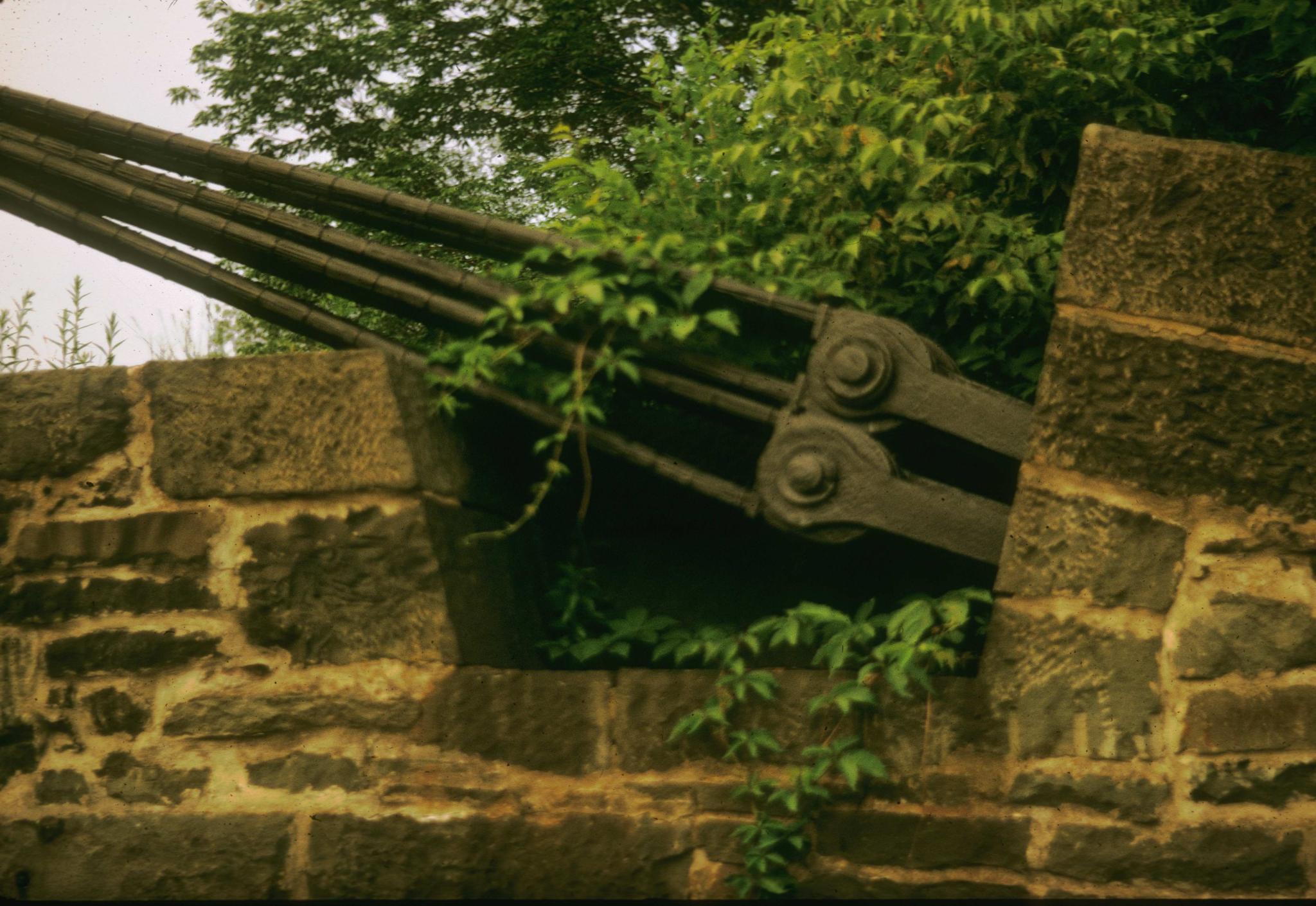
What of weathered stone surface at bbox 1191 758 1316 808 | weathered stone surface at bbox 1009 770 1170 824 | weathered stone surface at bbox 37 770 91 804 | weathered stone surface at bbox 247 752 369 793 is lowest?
weathered stone surface at bbox 37 770 91 804

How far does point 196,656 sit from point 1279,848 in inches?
75.9

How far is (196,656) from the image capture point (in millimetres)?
2072

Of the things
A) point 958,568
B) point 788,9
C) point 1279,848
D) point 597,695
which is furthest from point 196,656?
point 788,9

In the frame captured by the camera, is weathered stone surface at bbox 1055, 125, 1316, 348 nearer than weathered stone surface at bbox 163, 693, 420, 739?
Yes

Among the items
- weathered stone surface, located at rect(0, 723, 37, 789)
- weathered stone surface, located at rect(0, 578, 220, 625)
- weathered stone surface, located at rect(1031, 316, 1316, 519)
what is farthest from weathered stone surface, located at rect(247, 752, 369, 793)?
weathered stone surface, located at rect(1031, 316, 1316, 519)

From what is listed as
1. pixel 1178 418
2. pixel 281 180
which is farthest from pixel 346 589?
pixel 1178 418

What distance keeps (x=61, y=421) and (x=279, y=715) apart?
0.73 meters

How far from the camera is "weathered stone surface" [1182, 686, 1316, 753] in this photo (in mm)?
1810

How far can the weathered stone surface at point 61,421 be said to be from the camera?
2133mm

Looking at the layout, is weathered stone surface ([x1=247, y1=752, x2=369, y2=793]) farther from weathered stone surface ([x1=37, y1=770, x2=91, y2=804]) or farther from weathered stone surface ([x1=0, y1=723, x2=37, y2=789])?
weathered stone surface ([x1=0, y1=723, x2=37, y2=789])

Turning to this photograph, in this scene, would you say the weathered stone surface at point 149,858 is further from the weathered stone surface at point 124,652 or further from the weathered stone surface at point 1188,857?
the weathered stone surface at point 1188,857

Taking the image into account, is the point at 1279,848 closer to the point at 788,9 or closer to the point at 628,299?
the point at 628,299

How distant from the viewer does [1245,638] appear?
1.84 meters

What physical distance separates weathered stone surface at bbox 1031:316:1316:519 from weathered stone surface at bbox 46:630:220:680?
1597mm
